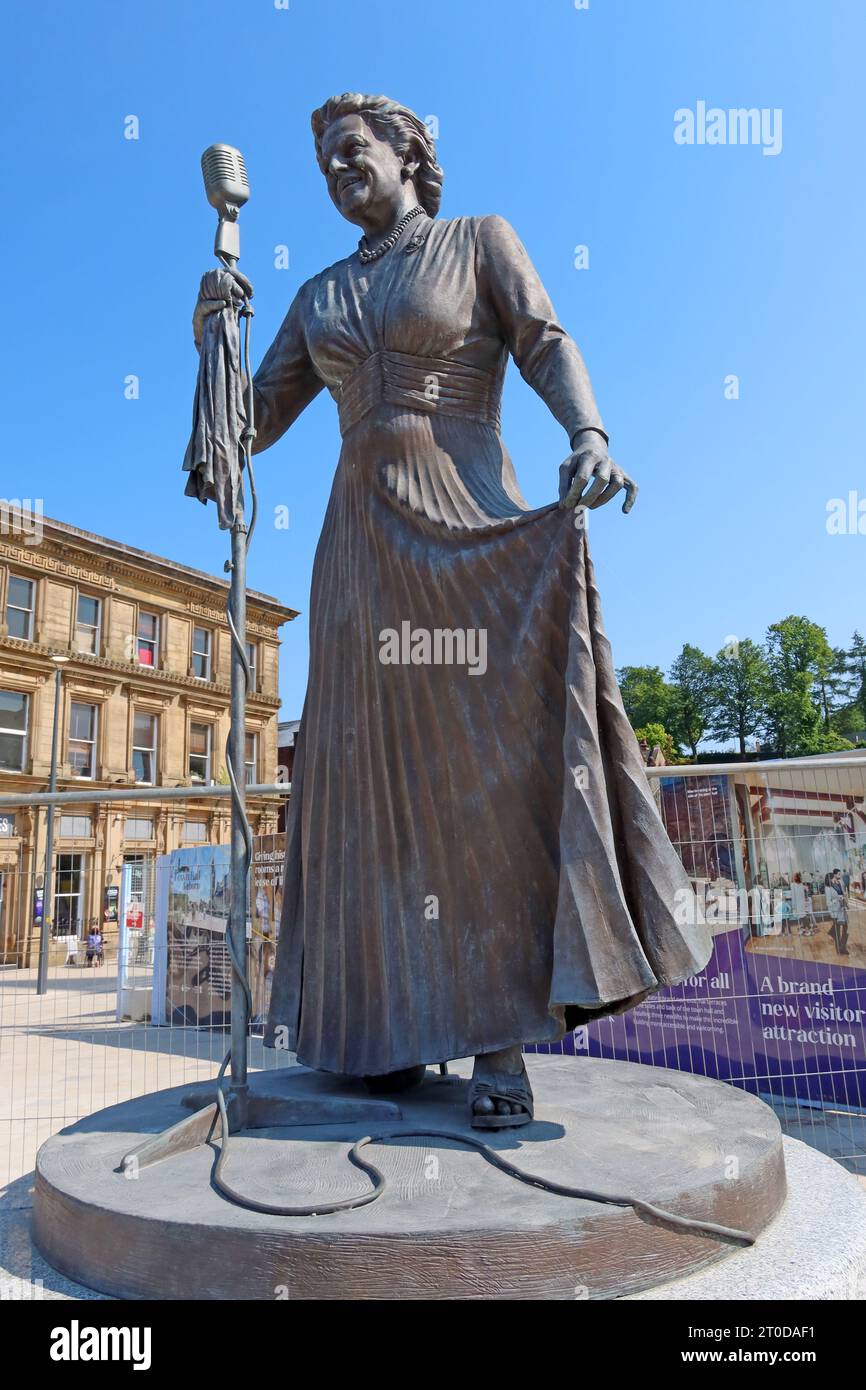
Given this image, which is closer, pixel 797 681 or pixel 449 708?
pixel 449 708

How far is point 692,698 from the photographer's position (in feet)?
231

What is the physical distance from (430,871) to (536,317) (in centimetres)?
189

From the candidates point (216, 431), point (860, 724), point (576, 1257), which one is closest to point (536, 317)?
point (216, 431)

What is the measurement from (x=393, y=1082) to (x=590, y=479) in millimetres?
2014

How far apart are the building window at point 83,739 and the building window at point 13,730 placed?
1667 millimetres

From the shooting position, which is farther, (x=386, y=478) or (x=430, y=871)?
(x=386, y=478)

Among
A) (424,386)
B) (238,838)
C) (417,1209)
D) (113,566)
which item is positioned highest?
(113,566)

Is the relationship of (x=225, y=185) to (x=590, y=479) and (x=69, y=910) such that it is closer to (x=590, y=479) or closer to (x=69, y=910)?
(x=590, y=479)

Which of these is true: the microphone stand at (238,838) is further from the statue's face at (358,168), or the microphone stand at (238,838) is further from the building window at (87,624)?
the building window at (87,624)

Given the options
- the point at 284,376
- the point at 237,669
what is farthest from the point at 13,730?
the point at 237,669

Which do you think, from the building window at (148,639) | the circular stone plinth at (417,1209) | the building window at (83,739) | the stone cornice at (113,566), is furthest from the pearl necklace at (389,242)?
the building window at (148,639)

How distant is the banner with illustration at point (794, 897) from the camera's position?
6074 mm
